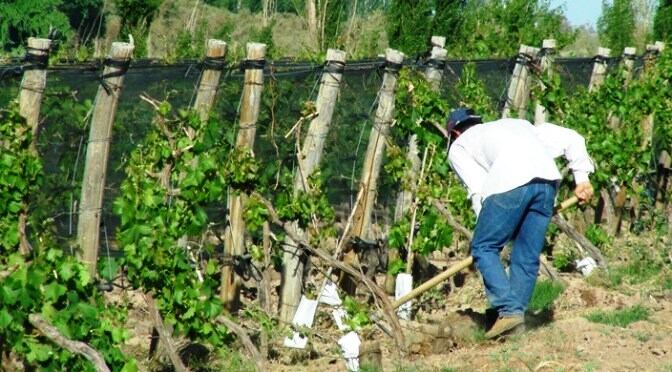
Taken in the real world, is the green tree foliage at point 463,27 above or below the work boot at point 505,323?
above

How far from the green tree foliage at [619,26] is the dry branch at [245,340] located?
23.4 metres

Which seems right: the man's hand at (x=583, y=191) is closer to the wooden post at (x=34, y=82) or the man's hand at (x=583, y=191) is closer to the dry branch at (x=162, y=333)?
the dry branch at (x=162, y=333)

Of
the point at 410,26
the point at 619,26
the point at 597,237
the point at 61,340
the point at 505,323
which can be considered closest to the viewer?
the point at 61,340

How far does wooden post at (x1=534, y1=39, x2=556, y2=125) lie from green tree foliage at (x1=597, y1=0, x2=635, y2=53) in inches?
670

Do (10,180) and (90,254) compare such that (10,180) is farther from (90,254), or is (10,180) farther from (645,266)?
(645,266)

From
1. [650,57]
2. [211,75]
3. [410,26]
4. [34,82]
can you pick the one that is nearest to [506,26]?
[410,26]

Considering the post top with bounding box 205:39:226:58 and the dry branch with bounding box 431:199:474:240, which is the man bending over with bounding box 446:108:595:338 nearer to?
the dry branch with bounding box 431:199:474:240

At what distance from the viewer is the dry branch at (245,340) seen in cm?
848

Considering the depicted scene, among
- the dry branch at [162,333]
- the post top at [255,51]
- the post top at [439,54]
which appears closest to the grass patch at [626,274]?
the post top at [439,54]

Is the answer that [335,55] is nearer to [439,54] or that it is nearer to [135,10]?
[439,54]

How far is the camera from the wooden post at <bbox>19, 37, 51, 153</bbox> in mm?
7750

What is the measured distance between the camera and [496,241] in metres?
9.54

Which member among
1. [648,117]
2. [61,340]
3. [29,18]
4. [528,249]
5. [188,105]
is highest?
[188,105]

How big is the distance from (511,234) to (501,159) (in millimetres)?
539
